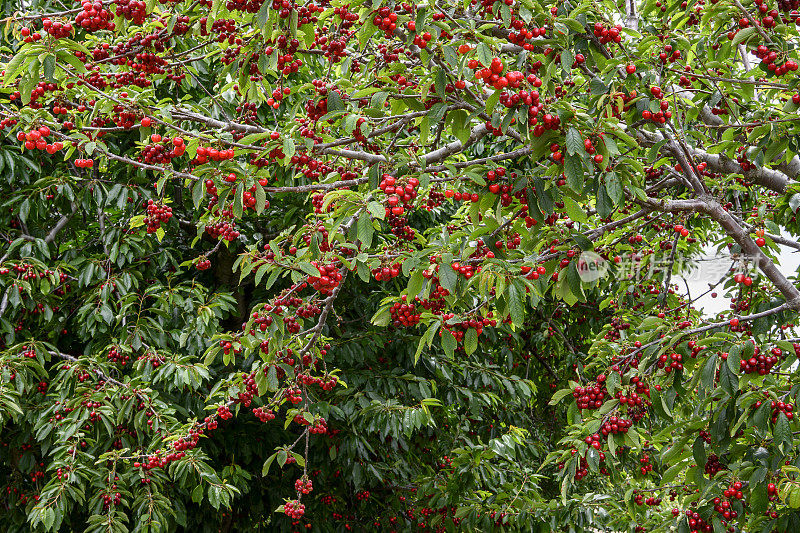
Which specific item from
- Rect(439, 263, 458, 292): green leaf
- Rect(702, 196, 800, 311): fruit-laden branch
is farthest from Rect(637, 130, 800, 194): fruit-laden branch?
Rect(439, 263, 458, 292): green leaf

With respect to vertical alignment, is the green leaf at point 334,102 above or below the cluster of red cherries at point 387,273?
above

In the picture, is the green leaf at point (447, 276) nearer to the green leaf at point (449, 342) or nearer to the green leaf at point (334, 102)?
the green leaf at point (449, 342)

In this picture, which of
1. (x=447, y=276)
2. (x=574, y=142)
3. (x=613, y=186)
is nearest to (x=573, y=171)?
(x=574, y=142)

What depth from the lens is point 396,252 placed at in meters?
3.20

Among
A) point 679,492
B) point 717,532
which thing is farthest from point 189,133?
point 679,492

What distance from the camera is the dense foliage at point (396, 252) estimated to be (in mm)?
2547

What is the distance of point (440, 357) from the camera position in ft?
17.7

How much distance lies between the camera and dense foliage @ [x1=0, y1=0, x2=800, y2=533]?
8.36ft

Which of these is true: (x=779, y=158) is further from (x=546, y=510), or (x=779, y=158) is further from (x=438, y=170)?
(x=546, y=510)

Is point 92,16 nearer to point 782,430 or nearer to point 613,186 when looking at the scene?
point 613,186

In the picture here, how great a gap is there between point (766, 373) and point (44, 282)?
4210 mm

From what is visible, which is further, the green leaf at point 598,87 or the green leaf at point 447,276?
the green leaf at point 598,87

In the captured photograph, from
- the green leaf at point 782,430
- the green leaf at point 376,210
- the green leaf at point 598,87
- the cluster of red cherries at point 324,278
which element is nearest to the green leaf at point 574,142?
the green leaf at point 598,87

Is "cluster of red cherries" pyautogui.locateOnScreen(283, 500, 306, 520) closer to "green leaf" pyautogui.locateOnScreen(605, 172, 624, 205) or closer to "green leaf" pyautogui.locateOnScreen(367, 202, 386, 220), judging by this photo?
"green leaf" pyautogui.locateOnScreen(367, 202, 386, 220)
